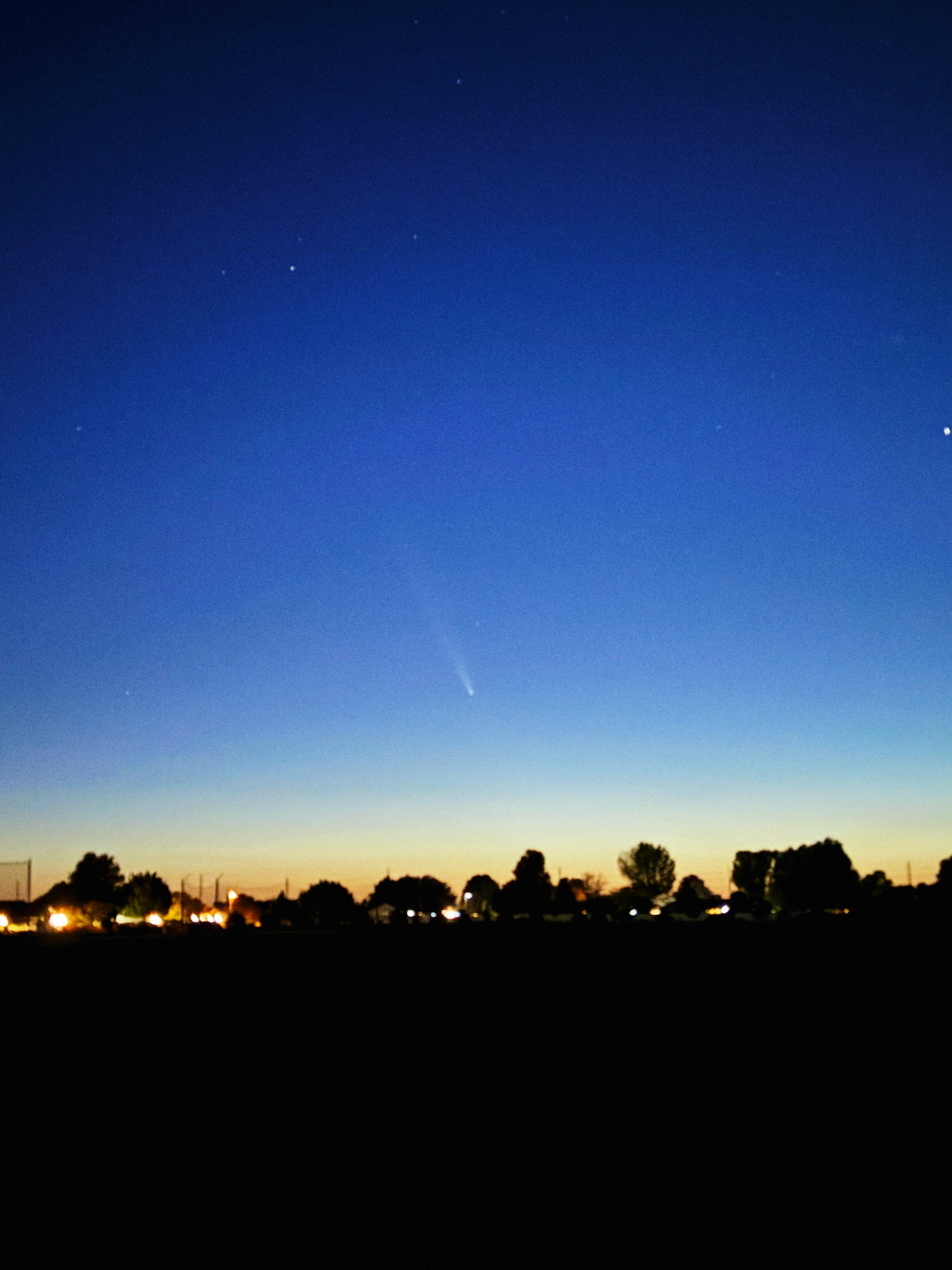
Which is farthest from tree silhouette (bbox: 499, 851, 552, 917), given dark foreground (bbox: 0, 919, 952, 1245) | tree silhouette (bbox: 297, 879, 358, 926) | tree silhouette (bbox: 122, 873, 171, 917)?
dark foreground (bbox: 0, 919, 952, 1245)

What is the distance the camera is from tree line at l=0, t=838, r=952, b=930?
90.1 meters

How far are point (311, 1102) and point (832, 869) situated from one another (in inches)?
4033

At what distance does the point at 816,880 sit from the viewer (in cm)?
10100

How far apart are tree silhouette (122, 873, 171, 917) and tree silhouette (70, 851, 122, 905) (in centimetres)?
171

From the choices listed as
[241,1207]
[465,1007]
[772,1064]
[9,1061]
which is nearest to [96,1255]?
[241,1207]

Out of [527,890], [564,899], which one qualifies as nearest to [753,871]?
[564,899]

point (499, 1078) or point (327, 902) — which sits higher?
point (499, 1078)

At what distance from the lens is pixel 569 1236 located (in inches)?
184

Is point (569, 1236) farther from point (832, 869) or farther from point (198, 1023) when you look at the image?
point (832, 869)

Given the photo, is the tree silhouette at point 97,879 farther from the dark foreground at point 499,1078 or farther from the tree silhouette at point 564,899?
the dark foreground at point 499,1078

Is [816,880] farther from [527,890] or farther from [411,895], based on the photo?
[411,895]

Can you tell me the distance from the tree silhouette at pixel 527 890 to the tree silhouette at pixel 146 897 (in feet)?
118

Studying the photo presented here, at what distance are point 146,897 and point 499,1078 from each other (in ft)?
358

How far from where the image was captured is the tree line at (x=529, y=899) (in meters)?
90.1
